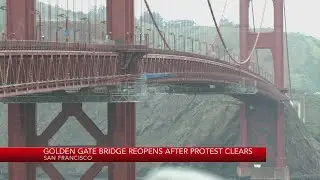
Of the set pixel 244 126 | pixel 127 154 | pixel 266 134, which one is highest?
pixel 127 154

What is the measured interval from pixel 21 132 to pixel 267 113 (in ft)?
182

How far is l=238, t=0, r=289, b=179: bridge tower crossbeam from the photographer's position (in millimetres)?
80438

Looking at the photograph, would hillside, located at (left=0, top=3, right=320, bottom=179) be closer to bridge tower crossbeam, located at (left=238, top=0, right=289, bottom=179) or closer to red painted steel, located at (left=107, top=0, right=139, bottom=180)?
bridge tower crossbeam, located at (left=238, top=0, right=289, bottom=179)

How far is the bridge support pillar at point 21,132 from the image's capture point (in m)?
31.0

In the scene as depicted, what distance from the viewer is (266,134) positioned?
8538 cm

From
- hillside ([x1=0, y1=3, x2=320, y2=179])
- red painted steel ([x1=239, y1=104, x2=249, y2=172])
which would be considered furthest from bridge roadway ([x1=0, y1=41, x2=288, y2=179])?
hillside ([x1=0, y1=3, x2=320, y2=179])

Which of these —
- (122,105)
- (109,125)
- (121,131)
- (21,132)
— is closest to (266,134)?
(122,105)

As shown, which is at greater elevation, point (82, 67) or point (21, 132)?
point (82, 67)

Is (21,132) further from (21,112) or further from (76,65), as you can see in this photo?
(76,65)

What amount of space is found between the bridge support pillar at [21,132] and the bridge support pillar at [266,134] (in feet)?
169

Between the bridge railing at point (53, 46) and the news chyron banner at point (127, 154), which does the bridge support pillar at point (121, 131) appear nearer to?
the bridge railing at point (53, 46)

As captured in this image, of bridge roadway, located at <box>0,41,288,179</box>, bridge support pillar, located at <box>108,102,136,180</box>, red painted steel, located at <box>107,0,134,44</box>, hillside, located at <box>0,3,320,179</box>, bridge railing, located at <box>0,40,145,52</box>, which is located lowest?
hillside, located at <box>0,3,320,179</box>

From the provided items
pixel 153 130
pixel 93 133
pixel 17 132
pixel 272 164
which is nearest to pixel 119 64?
pixel 93 133

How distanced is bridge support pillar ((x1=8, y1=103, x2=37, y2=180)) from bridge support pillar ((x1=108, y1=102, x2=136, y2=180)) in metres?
3.19
